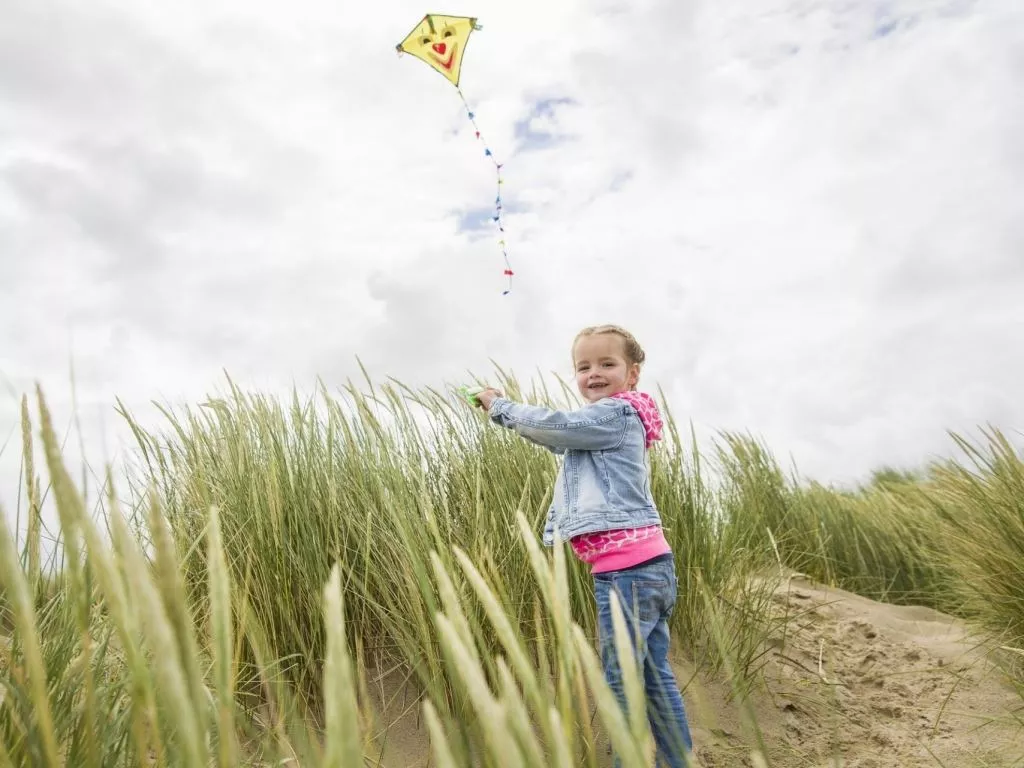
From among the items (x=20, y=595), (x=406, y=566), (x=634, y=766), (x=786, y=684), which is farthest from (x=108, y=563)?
(x=786, y=684)

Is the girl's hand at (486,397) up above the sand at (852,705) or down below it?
above

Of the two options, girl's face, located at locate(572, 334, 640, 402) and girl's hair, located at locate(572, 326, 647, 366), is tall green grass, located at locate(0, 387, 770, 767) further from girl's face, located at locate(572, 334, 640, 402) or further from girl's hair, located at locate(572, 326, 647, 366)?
girl's hair, located at locate(572, 326, 647, 366)

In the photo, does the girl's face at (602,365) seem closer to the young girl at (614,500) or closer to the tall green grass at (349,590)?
the young girl at (614,500)

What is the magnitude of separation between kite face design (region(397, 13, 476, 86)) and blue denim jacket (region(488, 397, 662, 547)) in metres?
3.64

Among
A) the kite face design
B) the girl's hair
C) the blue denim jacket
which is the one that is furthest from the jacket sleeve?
the kite face design

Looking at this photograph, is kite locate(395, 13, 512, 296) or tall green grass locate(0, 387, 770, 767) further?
kite locate(395, 13, 512, 296)

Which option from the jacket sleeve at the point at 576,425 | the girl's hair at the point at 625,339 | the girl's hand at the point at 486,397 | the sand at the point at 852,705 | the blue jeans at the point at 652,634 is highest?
the girl's hair at the point at 625,339

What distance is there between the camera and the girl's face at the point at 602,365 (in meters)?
2.74

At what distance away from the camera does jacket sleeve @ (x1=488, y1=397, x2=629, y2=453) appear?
2543mm

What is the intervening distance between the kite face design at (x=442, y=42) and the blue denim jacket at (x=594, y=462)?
3644mm

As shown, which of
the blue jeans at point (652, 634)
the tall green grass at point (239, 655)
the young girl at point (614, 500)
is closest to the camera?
the tall green grass at point (239, 655)

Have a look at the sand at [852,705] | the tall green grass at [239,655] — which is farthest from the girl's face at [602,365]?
the sand at [852,705]

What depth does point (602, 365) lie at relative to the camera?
9.02 ft

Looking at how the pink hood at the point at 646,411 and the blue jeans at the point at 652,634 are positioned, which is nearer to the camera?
the blue jeans at the point at 652,634
